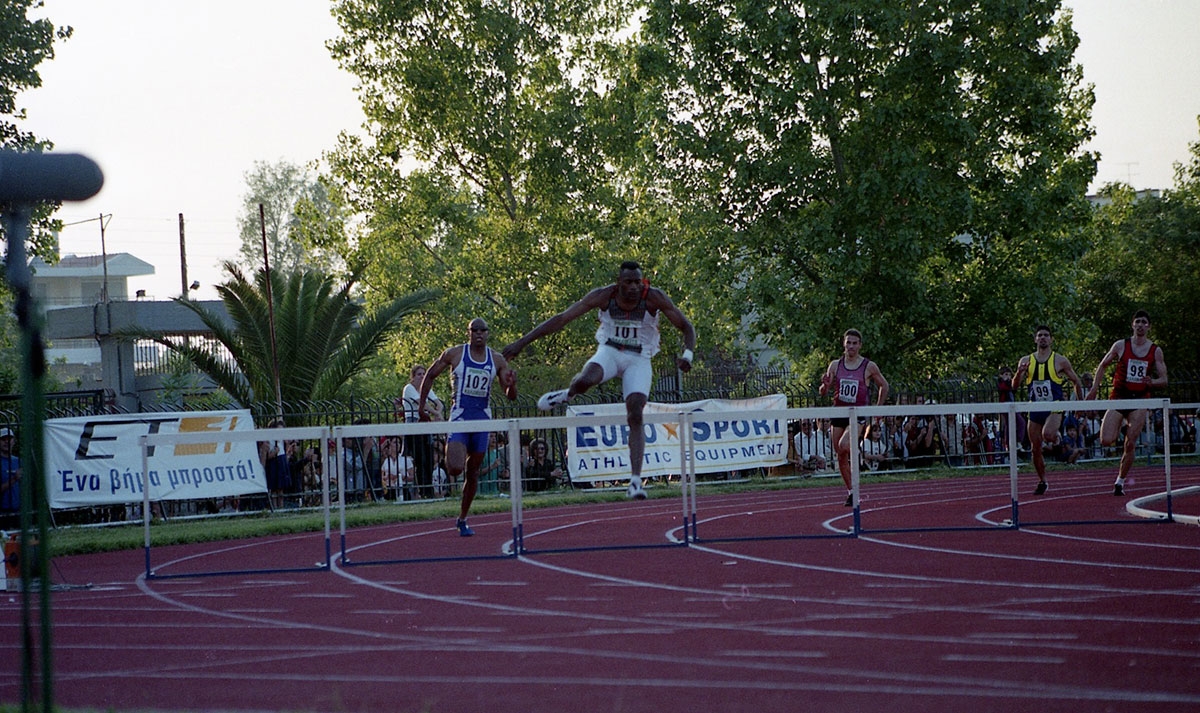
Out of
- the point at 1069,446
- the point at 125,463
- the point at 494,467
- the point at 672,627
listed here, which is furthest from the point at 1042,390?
the point at 125,463

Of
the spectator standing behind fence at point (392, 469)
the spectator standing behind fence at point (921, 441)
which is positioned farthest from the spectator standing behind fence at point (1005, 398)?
the spectator standing behind fence at point (392, 469)

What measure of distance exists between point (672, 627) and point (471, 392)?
246 inches

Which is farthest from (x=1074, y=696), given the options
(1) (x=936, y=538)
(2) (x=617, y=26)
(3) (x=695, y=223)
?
(2) (x=617, y=26)

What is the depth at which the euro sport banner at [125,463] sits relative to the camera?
18.0 meters

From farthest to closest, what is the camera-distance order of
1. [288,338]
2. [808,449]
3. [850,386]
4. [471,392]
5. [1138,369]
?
[288,338], [808,449], [850,386], [1138,369], [471,392]

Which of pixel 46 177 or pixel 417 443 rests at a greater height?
pixel 46 177

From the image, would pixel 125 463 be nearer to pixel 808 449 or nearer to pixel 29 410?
pixel 808 449

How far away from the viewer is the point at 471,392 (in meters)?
13.1

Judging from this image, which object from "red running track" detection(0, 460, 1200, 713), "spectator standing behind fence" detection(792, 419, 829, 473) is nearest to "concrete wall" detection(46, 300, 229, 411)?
"spectator standing behind fence" detection(792, 419, 829, 473)

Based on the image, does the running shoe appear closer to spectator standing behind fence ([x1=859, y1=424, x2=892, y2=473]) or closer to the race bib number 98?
the race bib number 98

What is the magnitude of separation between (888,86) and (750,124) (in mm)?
3267

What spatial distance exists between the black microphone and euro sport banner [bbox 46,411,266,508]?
14.2 metres

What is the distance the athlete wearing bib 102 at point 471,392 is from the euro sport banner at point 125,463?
5.76m

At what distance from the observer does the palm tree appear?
24.7m
